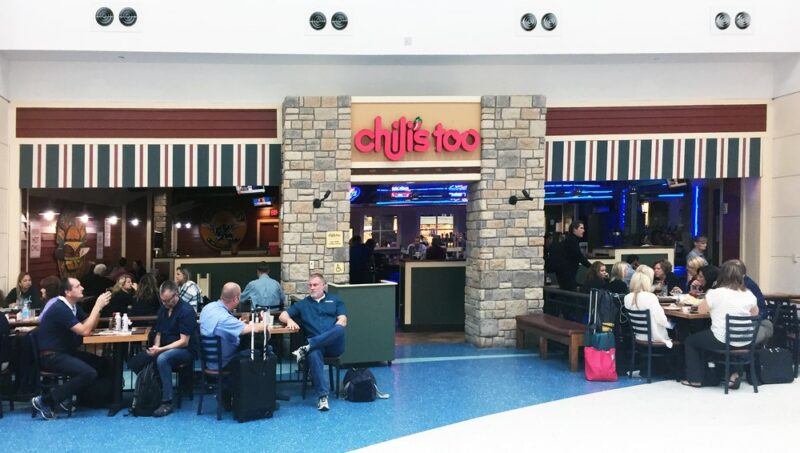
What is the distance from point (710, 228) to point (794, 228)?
3.08 metres

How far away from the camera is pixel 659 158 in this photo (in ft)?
39.9

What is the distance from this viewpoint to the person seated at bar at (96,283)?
11266 millimetres

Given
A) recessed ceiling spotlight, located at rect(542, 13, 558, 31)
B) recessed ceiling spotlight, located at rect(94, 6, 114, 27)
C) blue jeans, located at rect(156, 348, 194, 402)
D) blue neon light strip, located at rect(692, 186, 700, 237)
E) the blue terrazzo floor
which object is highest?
recessed ceiling spotlight, located at rect(542, 13, 558, 31)

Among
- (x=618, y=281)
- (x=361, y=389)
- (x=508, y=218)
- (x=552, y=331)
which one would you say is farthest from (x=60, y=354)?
(x=618, y=281)

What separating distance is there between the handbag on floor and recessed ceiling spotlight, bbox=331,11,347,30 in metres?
7.39

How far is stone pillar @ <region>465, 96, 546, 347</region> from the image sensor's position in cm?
1126

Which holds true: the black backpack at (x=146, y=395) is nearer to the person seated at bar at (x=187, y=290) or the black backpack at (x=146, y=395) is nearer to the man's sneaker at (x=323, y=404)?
the man's sneaker at (x=323, y=404)

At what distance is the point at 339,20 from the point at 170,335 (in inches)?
223

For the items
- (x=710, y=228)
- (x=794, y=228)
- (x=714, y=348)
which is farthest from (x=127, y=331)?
(x=710, y=228)

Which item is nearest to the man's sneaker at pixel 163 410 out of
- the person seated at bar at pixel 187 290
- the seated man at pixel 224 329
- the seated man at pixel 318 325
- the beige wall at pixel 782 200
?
the seated man at pixel 224 329

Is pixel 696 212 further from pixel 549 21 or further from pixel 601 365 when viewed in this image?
pixel 601 365

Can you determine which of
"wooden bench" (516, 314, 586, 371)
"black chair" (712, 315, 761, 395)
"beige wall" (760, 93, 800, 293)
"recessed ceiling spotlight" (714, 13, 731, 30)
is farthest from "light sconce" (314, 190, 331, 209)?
"beige wall" (760, 93, 800, 293)

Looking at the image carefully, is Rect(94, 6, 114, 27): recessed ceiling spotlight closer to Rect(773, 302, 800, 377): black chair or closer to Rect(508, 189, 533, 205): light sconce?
Rect(508, 189, 533, 205): light sconce

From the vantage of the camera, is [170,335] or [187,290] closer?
[170,335]
